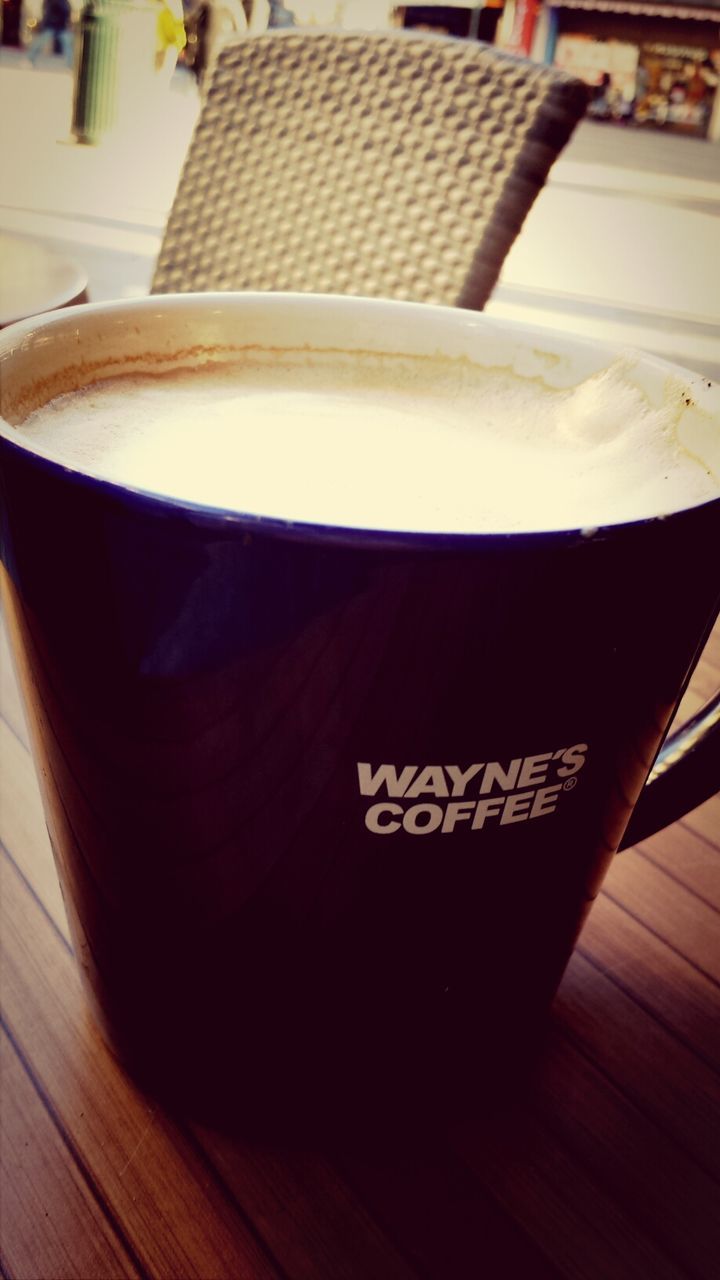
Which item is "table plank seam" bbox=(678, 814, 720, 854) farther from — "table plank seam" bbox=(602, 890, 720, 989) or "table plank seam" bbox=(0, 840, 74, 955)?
"table plank seam" bbox=(0, 840, 74, 955)

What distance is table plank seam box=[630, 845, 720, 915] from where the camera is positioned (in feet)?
1.98

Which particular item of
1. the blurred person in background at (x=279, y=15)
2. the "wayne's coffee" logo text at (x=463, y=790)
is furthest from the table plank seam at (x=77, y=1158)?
the blurred person in background at (x=279, y=15)

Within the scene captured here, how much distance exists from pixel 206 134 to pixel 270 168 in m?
0.09

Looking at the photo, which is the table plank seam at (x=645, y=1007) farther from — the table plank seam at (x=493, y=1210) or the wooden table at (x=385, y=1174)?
the table plank seam at (x=493, y=1210)

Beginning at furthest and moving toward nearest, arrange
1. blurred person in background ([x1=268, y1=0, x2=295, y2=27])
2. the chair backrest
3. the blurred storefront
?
the blurred storefront, blurred person in background ([x1=268, y1=0, x2=295, y2=27]), the chair backrest

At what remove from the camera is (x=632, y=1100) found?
0.47 meters

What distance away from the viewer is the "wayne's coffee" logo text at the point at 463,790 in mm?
298

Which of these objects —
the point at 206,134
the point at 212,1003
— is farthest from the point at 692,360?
the point at 212,1003

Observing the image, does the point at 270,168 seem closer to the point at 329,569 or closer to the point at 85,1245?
the point at 329,569

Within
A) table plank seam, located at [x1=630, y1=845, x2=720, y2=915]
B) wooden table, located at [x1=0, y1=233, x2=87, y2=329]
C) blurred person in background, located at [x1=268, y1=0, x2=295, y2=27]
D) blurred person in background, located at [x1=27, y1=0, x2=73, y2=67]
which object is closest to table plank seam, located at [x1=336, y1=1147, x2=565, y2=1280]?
table plank seam, located at [x1=630, y1=845, x2=720, y2=915]

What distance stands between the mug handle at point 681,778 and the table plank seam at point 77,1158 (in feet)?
0.91

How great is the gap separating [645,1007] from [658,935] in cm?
6

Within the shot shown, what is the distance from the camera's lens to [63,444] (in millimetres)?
395

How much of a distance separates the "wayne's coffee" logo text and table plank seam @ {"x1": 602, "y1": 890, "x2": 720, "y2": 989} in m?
0.30
